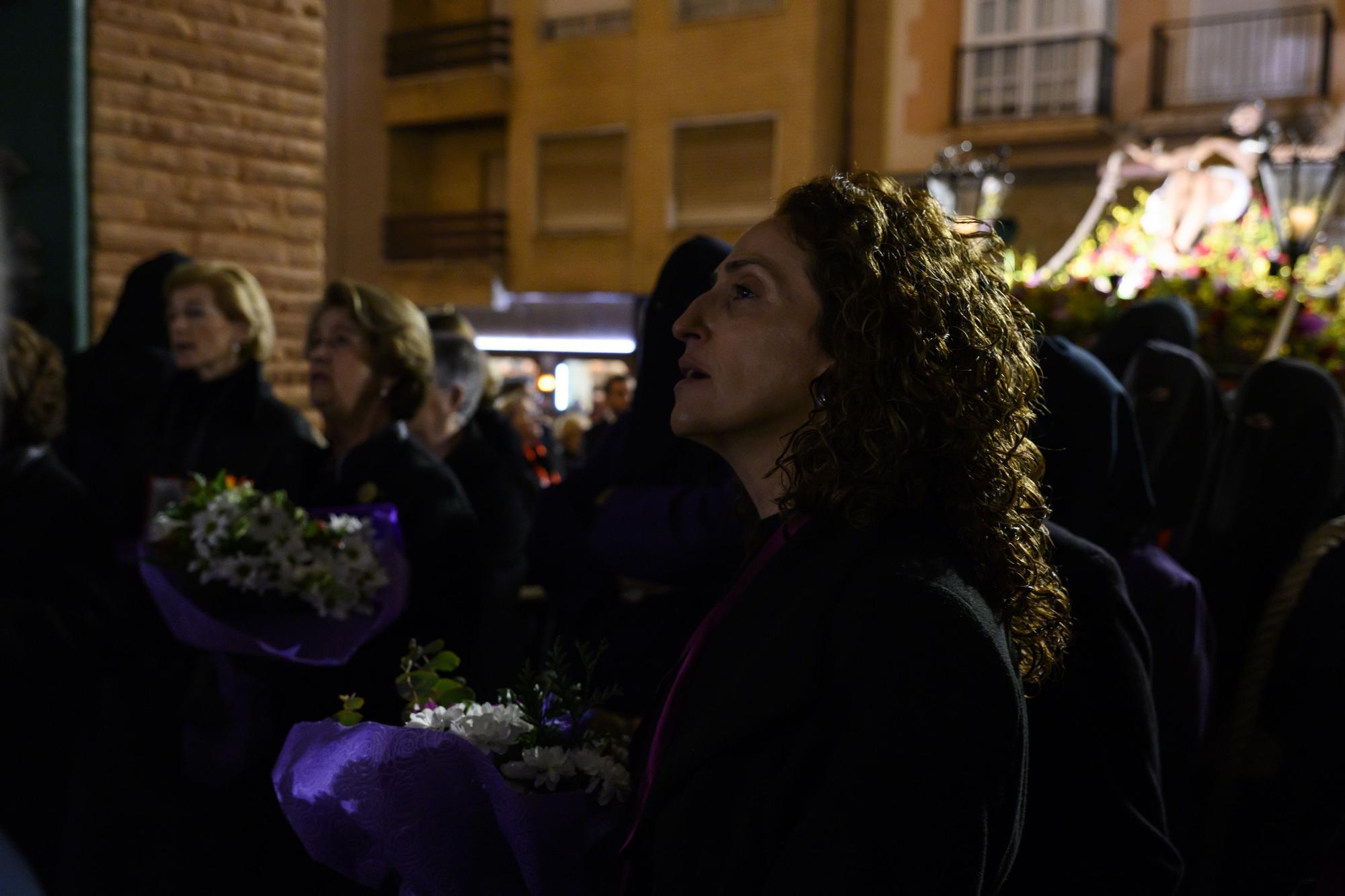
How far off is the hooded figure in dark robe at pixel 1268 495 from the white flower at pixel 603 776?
2.68 meters

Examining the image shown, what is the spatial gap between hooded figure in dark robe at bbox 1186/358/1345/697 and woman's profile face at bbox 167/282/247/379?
10.4 ft

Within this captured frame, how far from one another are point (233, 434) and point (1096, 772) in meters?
2.86

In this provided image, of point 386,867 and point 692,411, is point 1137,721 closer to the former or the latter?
point 692,411

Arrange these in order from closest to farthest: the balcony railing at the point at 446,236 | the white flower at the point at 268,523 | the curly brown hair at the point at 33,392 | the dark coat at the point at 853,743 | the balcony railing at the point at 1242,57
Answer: the dark coat at the point at 853,743 < the white flower at the point at 268,523 < the curly brown hair at the point at 33,392 < the balcony railing at the point at 1242,57 < the balcony railing at the point at 446,236

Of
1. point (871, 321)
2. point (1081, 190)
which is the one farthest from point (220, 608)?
point (1081, 190)

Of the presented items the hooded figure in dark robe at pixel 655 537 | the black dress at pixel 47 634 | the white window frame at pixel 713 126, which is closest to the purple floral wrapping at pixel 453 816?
the hooded figure in dark robe at pixel 655 537

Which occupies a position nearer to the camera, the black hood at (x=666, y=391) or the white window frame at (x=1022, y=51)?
the black hood at (x=666, y=391)

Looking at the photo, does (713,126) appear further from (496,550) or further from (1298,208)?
(496,550)

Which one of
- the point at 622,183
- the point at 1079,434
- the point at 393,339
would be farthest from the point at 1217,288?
the point at 622,183

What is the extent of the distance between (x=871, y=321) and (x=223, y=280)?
3.08 m

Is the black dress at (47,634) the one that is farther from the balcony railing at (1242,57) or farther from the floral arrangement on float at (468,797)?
the balcony railing at (1242,57)

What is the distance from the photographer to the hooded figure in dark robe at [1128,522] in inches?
103

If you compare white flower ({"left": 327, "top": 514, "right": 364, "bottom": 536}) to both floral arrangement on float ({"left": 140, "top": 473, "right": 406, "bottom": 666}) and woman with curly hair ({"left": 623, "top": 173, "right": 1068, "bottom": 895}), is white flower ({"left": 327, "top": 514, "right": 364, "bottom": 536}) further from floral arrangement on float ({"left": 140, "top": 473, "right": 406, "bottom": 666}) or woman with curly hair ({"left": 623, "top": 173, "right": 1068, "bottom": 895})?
woman with curly hair ({"left": 623, "top": 173, "right": 1068, "bottom": 895})

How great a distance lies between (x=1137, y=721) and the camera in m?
2.00
